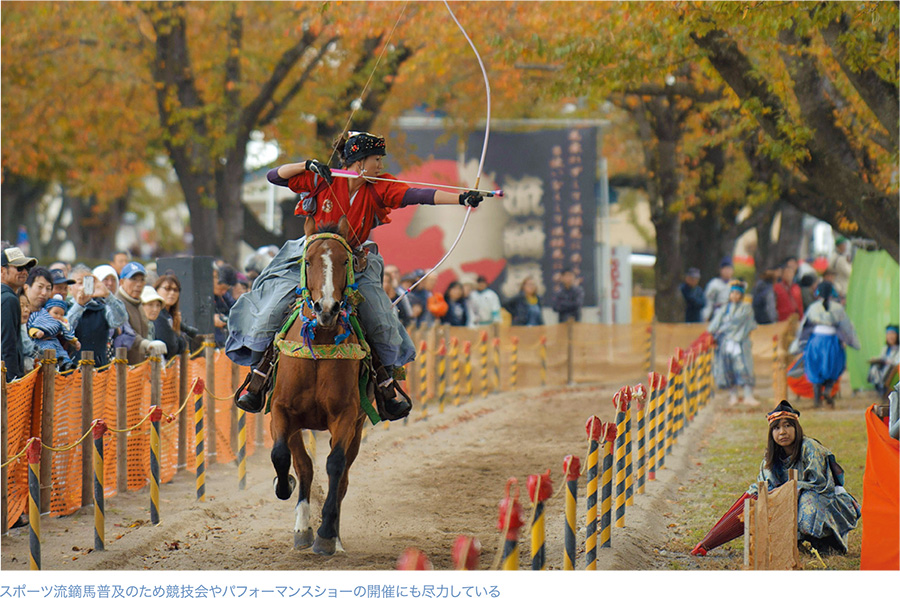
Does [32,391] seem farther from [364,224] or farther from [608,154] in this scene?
[608,154]

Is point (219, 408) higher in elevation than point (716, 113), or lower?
lower

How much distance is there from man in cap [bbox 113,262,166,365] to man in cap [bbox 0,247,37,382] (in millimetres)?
1734

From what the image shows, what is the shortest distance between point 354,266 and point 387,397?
997mm

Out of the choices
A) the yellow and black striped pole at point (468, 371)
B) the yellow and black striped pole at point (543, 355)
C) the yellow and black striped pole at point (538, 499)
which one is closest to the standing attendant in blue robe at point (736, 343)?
the yellow and black striped pole at point (543, 355)

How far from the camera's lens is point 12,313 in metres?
8.25

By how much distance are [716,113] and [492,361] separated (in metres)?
5.31

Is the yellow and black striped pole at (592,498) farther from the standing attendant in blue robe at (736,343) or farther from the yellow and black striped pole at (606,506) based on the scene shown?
the standing attendant in blue robe at (736,343)

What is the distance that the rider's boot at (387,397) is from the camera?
777cm

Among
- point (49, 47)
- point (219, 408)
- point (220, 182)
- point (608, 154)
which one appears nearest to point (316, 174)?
point (219, 408)

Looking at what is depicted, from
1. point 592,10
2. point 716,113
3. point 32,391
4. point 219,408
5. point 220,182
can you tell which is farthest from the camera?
point 220,182

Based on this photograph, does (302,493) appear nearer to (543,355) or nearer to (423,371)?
(423,371)

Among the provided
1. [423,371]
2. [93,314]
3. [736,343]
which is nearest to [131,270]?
[93,314]

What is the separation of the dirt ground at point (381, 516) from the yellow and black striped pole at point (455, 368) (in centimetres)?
293

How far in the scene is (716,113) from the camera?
17188 mm
